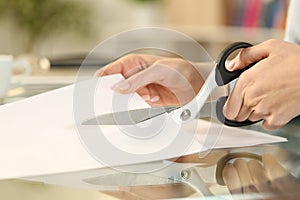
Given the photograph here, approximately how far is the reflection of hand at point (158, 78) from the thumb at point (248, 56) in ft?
0.28

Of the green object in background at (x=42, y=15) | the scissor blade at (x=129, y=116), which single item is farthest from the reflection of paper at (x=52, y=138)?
the green object in background at (x=42, y=15)

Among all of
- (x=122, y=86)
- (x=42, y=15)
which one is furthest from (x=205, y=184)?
(x=42, y=15)

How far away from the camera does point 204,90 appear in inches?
28.4

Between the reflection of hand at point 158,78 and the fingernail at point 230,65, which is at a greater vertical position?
the reflection of hand at point 158,78

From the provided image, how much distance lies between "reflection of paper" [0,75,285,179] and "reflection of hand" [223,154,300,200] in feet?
0.24

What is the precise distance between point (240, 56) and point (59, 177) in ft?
0.94

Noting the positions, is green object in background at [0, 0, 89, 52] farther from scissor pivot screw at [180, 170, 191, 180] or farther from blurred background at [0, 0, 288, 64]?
scissor pivot screw at [180, 170, 191, 180]

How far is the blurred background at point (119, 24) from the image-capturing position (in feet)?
10.3

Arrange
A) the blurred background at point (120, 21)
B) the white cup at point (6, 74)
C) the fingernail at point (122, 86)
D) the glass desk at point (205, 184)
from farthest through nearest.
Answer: the blurred background at point (120, 21), the white cup at point (6, 74), the fingernail at point (122, 86), the glass desk at point (205, 184)

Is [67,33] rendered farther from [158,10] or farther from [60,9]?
[158,10]

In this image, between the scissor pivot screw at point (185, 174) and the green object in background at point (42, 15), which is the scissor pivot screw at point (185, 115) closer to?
the scissor pivot screw at point (185, 174)

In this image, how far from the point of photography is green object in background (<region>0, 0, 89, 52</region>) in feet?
10.4

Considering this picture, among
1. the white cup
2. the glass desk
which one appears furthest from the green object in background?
the glass desk

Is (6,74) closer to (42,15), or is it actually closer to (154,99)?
(154,99)
